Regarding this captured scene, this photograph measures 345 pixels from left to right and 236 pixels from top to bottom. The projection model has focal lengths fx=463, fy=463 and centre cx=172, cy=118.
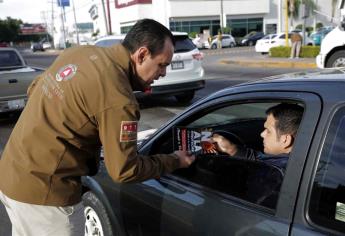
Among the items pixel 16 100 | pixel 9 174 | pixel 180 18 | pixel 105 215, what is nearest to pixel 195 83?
pixel 16 100

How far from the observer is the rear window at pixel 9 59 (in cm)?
1077

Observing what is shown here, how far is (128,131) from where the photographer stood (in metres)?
2.05

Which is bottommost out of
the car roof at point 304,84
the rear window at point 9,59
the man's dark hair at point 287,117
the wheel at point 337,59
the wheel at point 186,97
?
the wheel at point 186,97

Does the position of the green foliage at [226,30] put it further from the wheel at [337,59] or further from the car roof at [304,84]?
the car roof at [304,84]

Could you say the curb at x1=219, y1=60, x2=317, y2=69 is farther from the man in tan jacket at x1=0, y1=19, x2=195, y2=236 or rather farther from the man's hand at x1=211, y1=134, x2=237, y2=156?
the man in tan jacket at x1=0, y1=19, x2=195, y2=236

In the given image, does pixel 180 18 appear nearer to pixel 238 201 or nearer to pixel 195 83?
pixel 195 83

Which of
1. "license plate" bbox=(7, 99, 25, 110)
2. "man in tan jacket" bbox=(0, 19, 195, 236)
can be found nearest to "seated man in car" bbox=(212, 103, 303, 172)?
"man in tan jacket" bbox=(0, 19, 195, 236)

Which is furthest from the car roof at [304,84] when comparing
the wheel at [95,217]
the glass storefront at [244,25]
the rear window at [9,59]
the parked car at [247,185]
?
the glass storefront at [244,25]

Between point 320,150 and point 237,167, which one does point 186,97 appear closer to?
point 237,167

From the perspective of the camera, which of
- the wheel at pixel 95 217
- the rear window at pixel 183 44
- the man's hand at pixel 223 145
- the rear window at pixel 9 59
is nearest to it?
the man's hand at pixel 223 145

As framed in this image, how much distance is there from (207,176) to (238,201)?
15.7 inches

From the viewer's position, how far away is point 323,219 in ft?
5.66

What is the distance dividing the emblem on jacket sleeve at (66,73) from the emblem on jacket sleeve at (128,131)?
365mm

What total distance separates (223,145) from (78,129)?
2.99 ft
